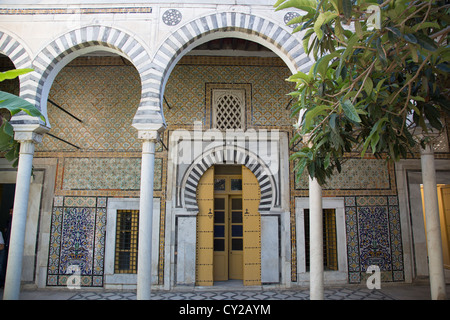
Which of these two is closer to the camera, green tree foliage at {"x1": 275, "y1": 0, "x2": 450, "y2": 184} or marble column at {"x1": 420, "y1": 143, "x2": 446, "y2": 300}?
green tree foliage at {"x1": 275, "y1": 0, "x2": 450, "y2": 184}

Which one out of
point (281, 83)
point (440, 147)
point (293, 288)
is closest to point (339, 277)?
point (293, 288)

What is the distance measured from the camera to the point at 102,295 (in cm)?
512

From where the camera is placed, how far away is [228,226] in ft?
19.5

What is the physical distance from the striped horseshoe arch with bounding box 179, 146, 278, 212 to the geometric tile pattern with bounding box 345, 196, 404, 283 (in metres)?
1.46

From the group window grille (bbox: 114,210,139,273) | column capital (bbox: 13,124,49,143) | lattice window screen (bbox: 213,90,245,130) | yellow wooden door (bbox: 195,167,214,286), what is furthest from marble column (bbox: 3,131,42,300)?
lattice window screen (bbox: 213,90,245,130)

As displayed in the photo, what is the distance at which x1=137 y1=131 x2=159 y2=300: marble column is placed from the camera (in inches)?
148

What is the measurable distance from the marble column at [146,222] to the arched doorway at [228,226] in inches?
72.2

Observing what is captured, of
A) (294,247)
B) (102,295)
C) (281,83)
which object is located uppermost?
(281,83)

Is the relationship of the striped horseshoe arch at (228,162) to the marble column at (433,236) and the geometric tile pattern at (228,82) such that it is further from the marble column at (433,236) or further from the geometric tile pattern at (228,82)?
the marble column at (433,236)

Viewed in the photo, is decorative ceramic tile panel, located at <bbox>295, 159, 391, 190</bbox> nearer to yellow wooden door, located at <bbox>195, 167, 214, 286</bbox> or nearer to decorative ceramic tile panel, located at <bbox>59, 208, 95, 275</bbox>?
yellow wooden door, located at <bbox>195, 167, 214, 286</bbox>

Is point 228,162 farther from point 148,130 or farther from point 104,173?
point 104,173

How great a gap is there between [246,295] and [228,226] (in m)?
1.32

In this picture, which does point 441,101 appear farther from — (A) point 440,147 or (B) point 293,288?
(A) point 440,147

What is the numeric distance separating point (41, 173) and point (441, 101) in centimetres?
599
